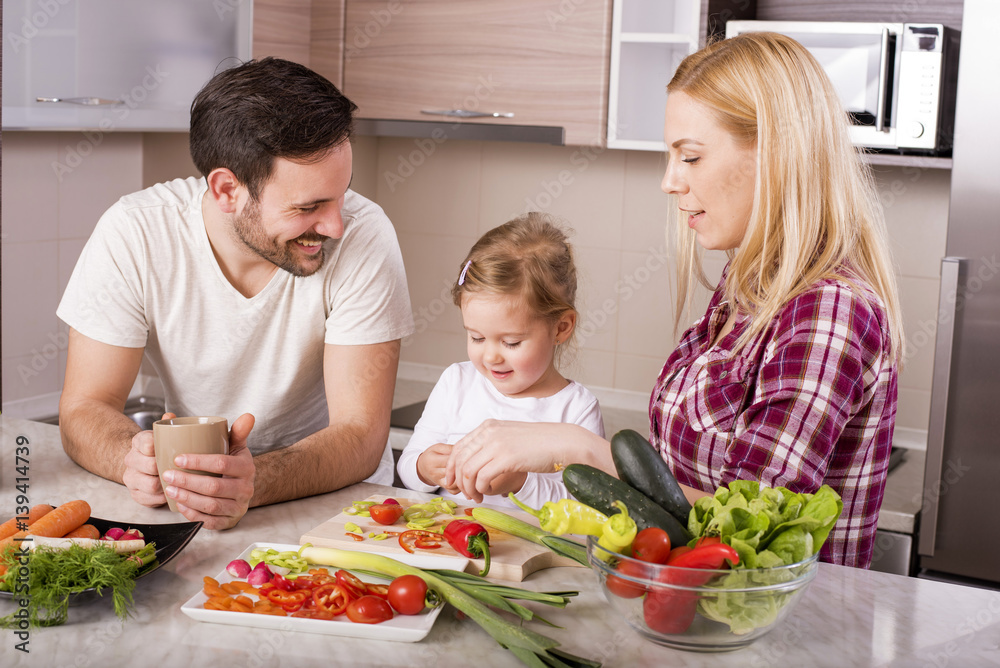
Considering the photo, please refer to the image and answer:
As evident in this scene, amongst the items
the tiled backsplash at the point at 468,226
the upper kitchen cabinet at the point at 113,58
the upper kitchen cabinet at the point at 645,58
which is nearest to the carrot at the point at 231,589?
the tiled backsplash at the point at 468,226

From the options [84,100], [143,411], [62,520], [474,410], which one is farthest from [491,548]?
[143,411]

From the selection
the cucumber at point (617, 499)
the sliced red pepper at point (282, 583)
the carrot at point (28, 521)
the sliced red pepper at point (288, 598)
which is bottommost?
the sliced red pepper at point (288, 598)

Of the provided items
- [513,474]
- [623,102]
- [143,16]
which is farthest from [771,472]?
[143,16]

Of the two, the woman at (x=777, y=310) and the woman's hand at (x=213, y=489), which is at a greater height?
the woman at (x=777, y=310)

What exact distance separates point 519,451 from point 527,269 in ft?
1.82

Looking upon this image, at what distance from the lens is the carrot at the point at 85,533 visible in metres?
1.11

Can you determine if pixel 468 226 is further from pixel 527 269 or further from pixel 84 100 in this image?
pixel 527 269

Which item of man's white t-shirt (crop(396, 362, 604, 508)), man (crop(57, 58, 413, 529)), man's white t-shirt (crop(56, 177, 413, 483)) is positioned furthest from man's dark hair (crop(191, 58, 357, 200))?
man's white t-shirt (crop(396, 362, 604, 508))

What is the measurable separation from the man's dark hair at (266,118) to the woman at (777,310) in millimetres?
588

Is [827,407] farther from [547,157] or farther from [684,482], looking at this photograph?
[547,157]

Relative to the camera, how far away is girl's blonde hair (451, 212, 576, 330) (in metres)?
1.65

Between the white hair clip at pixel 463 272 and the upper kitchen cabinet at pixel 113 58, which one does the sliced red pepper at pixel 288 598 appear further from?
the upper kitchen cabinet at pixel 113 58

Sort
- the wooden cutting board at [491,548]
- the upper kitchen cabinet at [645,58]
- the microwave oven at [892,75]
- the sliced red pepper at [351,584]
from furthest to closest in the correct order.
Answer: the upper kitchen cabinet at [645,58] < the microwave oven at [892,75] < the wooden cutting board at [491,548] < the sliced red pepper at [351,584]

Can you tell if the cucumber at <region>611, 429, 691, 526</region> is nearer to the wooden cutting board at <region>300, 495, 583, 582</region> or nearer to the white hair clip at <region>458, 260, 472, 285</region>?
the wooden cutting board at <region>300, 495, 583, 582</region>
